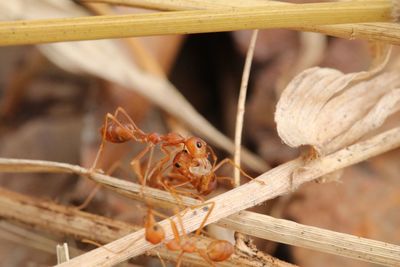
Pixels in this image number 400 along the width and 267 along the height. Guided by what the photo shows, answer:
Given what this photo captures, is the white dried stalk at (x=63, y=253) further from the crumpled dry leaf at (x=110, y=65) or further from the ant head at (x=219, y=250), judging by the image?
the crumpled dry leaf at (x=110, y=65)

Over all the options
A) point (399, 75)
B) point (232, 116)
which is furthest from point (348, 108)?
point (232, 116)

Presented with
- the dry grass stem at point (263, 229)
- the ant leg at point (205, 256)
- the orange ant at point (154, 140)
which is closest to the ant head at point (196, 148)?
the orange ant at point (154, 140)

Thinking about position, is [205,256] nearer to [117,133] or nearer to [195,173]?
[195,173]

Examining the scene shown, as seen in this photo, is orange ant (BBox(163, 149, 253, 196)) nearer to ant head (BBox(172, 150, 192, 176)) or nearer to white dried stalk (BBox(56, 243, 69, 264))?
ant head (BBox(172, 150, 192, 176))

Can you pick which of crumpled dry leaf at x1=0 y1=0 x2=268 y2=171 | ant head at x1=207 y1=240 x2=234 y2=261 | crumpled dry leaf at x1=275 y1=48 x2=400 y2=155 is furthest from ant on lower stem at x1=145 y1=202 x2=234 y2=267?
crumpled dry leaf at x1=0 y1=0 x2=268 y2=171

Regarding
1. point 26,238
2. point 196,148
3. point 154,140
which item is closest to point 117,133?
point 154,140

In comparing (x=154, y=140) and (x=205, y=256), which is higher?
(x=154, y=140)

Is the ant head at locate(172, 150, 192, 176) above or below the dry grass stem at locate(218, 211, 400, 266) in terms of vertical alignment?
above
